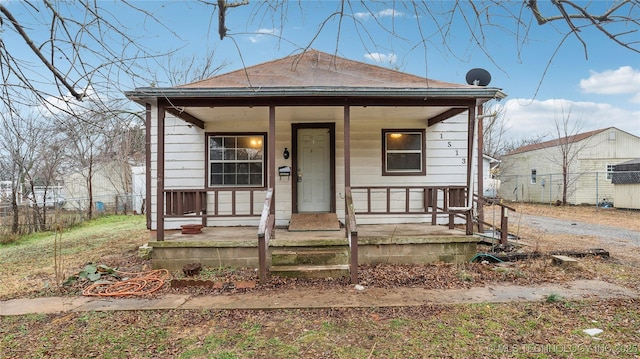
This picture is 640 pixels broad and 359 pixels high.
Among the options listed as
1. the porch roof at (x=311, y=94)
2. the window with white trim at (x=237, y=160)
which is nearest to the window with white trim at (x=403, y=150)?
the porch roof at (x=311, y=94)

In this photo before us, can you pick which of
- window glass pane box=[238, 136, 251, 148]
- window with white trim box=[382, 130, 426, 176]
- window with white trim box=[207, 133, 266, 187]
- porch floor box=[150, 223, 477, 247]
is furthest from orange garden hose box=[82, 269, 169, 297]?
window with white trim box=[382, 130, 426, 176]

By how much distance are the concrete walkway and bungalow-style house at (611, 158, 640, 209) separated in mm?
14267

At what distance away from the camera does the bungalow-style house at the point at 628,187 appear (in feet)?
Answer: 47.5

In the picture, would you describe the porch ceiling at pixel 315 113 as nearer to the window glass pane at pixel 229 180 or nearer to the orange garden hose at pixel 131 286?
the window glass pane at pixel 229 180

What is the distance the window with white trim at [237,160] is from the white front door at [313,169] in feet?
2.78

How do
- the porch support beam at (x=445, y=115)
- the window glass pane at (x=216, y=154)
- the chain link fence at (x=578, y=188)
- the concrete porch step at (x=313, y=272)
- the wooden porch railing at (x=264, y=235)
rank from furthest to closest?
the chain link fence at (x=578, y=188)
the window glass pane at (x=216, y=154)
the porch support beam at (x=445, y=115)
the concrete porch step at (x=313, y=272)
the wooden porch railing at (x=264, y=235)

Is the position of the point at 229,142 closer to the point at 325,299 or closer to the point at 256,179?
the point at 256,179

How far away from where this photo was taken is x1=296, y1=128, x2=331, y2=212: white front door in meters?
7.23

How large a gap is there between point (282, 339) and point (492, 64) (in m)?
3.11

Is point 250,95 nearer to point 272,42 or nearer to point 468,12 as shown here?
point 272,42

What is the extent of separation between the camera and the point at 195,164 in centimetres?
706

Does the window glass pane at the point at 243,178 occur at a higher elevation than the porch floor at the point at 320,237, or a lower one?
higher

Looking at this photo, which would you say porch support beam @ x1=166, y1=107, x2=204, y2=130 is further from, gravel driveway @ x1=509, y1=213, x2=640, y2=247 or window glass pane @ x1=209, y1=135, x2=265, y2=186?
gravel driveway @ x1=509, y1=213, x2=640, y2=247

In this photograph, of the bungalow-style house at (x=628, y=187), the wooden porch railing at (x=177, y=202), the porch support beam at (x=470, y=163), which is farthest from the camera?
the bungalow-style house at (x=628, y=187)
